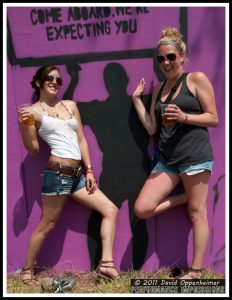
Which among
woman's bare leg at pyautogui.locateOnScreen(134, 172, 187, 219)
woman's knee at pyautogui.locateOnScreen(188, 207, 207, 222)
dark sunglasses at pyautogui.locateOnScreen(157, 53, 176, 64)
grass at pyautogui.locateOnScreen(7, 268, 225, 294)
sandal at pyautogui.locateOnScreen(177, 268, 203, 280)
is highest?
dark sunglasses at pyautogui.locateOnScreen(157, 53, 176, 64)

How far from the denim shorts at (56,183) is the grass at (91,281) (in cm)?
89

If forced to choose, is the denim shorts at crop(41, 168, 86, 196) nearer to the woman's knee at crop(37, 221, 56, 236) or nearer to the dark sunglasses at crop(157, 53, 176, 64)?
the woman's knee at crop(37, 221, 56, 236)

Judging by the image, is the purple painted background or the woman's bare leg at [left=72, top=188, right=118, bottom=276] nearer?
the woman's bare leg at [left=72, top=188, right=118, bottom=276]

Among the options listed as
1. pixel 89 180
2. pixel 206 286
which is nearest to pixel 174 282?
pixel 206 286

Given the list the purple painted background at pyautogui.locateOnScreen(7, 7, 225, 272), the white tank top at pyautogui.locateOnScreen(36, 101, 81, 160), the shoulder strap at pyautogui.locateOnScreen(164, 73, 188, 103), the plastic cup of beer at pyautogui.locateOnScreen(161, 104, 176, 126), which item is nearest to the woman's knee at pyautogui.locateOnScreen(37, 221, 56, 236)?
the purple painted background at pyautogui.locateOnScreen(7, 7, 225, 272)

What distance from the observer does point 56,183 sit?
3881 mm

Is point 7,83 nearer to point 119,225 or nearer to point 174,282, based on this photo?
point 119,225

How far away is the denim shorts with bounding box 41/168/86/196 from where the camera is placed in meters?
3.88

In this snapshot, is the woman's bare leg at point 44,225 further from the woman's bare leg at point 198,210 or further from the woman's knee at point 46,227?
the woman's bare leg at point 198,210

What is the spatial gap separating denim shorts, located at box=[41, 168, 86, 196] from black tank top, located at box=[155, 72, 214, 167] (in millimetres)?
932

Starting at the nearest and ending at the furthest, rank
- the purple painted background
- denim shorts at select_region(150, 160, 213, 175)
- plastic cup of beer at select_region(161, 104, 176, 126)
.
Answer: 1. plastic cup of beer at select_region(161, 104, 176, 126)
2. denim shorts at select_region(150, 160, 213, 175)
3. the purple painted background

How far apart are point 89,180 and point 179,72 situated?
4.36 feet

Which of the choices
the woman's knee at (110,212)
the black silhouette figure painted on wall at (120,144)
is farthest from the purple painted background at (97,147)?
the woman's knee at (110,212)

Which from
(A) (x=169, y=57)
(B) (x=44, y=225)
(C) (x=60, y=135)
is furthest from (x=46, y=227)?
(A) (x=169, y=57)
